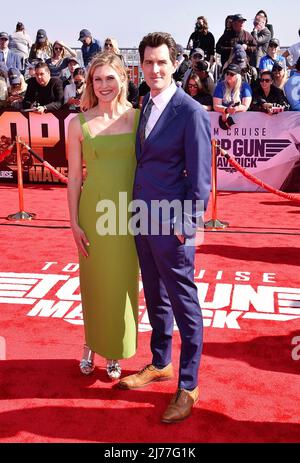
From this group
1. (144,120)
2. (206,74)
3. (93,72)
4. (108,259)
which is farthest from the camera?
(206,74)

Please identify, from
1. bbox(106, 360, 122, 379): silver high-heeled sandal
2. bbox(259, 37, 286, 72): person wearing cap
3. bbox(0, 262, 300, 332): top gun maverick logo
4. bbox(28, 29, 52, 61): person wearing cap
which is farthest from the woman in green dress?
bbox(28, 29, 52, 61): person wearing cap

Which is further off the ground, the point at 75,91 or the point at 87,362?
the point at 75,91

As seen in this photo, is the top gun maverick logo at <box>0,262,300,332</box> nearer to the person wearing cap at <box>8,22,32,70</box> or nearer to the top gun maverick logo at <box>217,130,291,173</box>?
the top gun maverick logo at <box>217,130,291,173</box>

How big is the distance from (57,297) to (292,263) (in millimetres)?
2618

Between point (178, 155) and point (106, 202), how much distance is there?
1.93 feet

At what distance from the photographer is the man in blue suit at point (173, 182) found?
2.79 meters

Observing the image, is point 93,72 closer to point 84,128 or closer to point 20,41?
point 84,128

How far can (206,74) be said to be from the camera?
9727mm

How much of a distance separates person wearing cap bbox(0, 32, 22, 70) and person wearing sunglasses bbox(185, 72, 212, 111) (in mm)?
5833

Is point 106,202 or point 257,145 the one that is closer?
point 106,202

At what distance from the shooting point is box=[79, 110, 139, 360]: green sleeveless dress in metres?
3.16

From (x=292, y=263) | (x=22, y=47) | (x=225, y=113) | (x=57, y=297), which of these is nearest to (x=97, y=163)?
(x=57, y=297)

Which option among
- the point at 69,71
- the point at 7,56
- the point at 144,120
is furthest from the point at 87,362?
the point at 7,56
